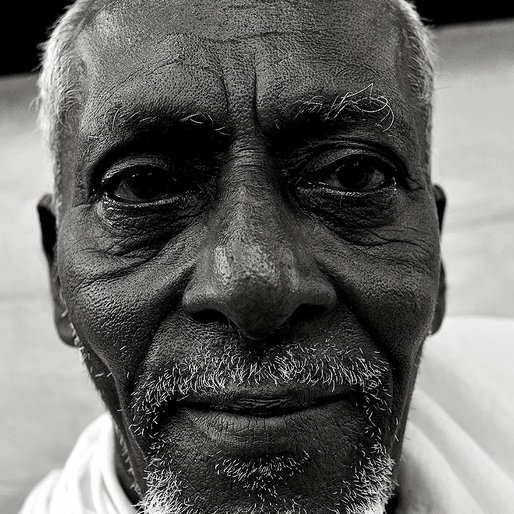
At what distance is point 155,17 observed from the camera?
1255 mm

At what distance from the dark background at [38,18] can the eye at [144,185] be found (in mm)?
1986

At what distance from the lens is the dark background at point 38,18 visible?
3.12 meters

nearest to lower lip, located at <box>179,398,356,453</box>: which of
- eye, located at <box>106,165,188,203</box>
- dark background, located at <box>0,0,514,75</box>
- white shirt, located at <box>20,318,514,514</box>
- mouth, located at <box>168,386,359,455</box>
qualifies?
mouth, located at <box>168,386,359,455</box>

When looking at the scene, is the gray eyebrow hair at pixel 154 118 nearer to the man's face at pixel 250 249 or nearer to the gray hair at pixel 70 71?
the man's face at pixel 250 249

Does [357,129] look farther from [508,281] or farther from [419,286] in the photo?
[508,281]

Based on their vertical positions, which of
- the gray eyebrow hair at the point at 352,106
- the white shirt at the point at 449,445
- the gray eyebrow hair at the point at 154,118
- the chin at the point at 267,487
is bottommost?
the white shirt at the point at 449,445

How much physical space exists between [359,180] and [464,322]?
3.31 feet

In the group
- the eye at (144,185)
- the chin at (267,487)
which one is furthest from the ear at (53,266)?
the chin at (267,487)

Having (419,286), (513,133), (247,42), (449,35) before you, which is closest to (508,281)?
(513,133)

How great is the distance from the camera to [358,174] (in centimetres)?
126

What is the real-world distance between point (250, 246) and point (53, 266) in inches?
25.8

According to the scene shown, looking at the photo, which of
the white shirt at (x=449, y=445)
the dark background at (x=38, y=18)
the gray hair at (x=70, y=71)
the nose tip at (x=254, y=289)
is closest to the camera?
the nose tip at (x=254, y=289)

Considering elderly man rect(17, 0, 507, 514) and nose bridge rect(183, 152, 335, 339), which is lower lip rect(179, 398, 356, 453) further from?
nose bridge rect(183, 152, 335, 339)

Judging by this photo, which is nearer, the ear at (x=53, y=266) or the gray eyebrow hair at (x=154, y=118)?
the gray eyebrow hair at (x=154, y=118)
